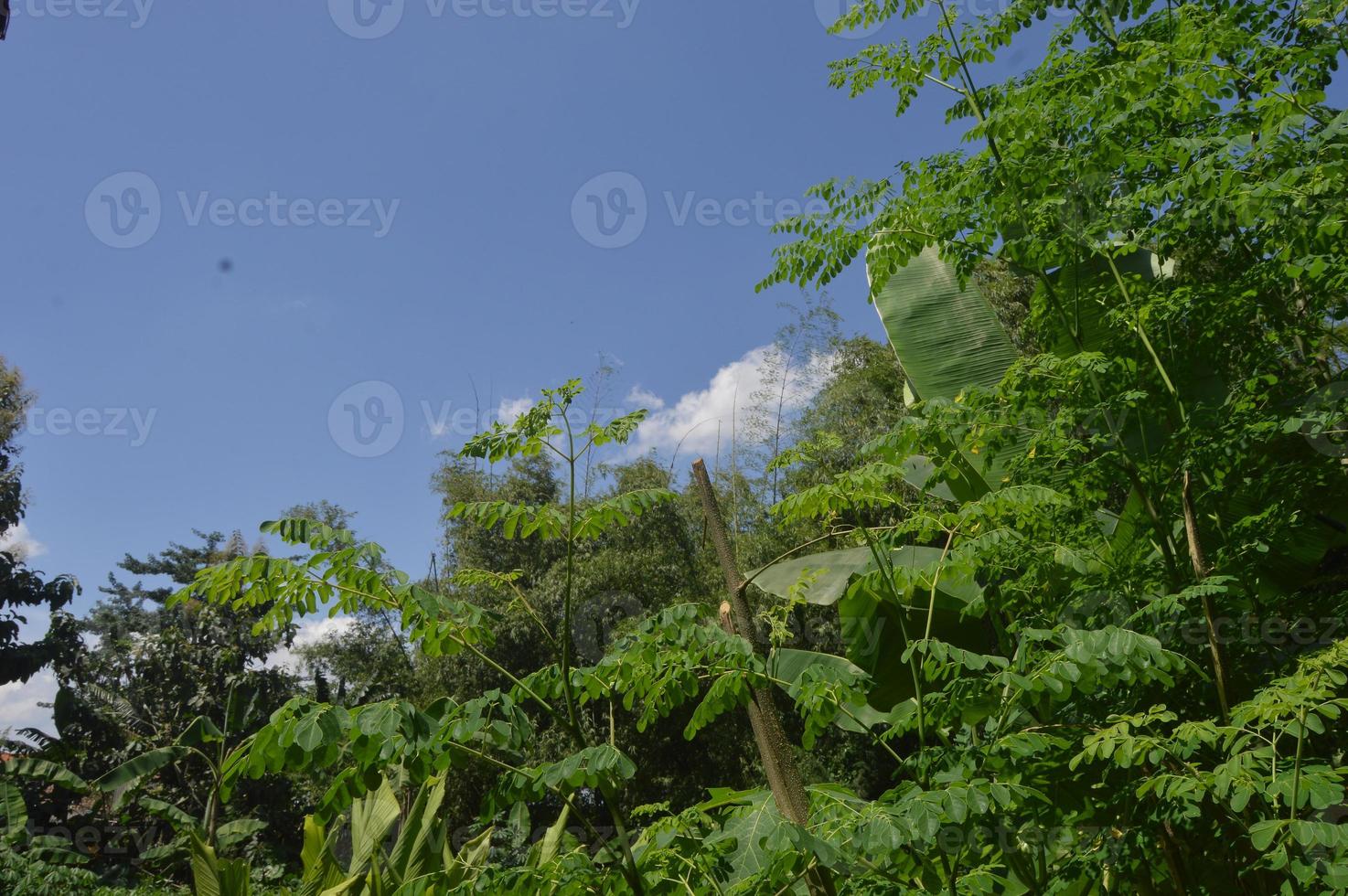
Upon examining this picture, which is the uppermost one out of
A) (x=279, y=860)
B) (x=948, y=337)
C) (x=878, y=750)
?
(x=948, y=337)

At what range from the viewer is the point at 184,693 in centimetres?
1395

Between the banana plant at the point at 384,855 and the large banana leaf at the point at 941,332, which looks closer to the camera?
the large banana leaf at the point at 941,332

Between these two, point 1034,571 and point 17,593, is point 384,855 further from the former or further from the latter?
point 17,593

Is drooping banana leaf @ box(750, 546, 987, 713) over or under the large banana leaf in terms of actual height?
under

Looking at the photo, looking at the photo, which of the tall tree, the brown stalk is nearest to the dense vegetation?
the brown stalk

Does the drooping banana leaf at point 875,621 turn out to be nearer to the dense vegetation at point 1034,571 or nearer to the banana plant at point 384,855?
the dense vegetation at point 1034,571

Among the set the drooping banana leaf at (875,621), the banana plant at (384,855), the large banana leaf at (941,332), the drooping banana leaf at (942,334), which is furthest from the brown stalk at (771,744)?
the banana plant at (384,855)

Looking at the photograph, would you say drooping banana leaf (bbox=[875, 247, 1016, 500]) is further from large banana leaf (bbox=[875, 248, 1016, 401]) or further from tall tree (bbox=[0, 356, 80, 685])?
tall tree (bbox=[0, 356, 80, 685])

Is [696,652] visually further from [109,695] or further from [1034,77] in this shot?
[109,695]

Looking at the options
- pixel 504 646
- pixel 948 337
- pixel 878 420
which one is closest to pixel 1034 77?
pixel 948 337

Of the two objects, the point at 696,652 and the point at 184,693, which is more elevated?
the point at 184,693

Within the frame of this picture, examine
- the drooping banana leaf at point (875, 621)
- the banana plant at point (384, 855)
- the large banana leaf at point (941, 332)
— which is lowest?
the banana plant at point (384, 855)

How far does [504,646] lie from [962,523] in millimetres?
10808

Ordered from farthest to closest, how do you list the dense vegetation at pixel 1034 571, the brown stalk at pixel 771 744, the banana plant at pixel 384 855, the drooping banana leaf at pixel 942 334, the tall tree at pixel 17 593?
the tall tree at pixel 17 593
the banana plant at pixel 384 855
the drooping banana leaf at pixel 942 334
the brown stalk at pixel 771 744
the dense vegetation at pixel 1034 571
